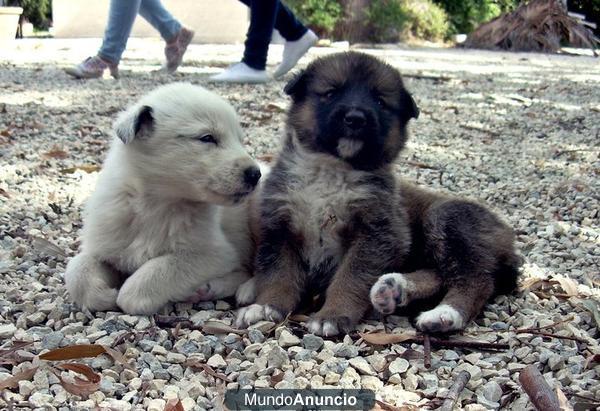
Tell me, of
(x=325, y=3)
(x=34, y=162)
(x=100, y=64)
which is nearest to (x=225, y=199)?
(x=34, y=162)

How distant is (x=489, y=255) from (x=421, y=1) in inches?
706

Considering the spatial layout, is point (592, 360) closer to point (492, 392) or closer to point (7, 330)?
point (492, 392)

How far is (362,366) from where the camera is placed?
287 centimetres

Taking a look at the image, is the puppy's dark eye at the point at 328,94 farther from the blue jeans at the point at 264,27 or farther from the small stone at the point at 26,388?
the blue jeans at the point at 264,27

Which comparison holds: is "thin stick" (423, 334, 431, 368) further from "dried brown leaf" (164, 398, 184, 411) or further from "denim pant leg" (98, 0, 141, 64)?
"denim pant leg" (98, 0, 141, 64)

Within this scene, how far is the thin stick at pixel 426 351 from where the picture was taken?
295 centimetres

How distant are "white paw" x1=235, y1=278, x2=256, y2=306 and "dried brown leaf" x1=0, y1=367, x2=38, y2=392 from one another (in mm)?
1048

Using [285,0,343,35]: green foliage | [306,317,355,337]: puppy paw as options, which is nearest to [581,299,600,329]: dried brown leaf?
[306,317,355,337]: puppy paw

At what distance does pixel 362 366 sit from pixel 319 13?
1652 centimetres

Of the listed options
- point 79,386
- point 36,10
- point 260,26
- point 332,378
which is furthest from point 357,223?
point 36,10

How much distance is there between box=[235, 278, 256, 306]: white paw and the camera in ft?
11.6

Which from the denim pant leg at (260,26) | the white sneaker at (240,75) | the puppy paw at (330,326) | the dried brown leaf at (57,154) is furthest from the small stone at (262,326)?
the white sneaker at (240,75)

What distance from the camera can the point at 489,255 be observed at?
11.8ft

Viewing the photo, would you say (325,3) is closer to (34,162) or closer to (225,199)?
(34,162)
